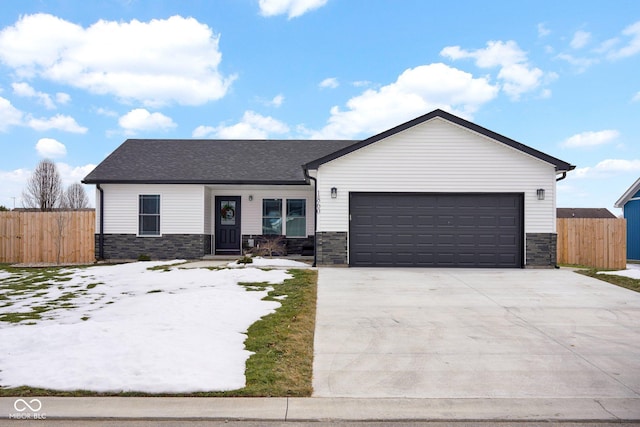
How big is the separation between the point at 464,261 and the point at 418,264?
141cm

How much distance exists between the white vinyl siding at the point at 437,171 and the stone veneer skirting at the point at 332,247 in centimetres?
19

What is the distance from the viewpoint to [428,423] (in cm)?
402

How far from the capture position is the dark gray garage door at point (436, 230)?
14.2 m

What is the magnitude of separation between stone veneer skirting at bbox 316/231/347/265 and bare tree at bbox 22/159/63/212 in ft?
111

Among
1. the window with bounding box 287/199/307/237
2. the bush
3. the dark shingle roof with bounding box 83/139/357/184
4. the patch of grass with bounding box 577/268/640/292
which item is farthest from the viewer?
the window with bounding box 287/199/307/237

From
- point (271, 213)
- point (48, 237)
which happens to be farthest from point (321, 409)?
point (48, 237)

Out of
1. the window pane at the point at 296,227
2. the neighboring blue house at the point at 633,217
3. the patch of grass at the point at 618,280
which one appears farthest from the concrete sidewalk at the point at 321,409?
the neighboring blue house at the point at 633,217

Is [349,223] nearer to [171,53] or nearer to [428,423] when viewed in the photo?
[171,53]

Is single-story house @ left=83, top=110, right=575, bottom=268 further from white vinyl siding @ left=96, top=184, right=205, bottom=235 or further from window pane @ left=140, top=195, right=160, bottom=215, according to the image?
window pane @ left=140, top=195, right=160, bottom=215

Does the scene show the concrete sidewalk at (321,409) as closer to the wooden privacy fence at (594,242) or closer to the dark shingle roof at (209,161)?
the dark shingle roof at (209,161)

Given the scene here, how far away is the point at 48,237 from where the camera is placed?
17.8 metres

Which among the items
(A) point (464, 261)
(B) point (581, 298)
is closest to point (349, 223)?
(A) point (464, 261)

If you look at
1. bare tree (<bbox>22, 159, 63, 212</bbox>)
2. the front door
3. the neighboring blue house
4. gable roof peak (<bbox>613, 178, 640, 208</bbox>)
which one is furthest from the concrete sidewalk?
bare tree (<bbox>22, 159, 63, 212</bbox>)

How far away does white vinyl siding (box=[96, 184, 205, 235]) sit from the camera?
17188 millimetres
